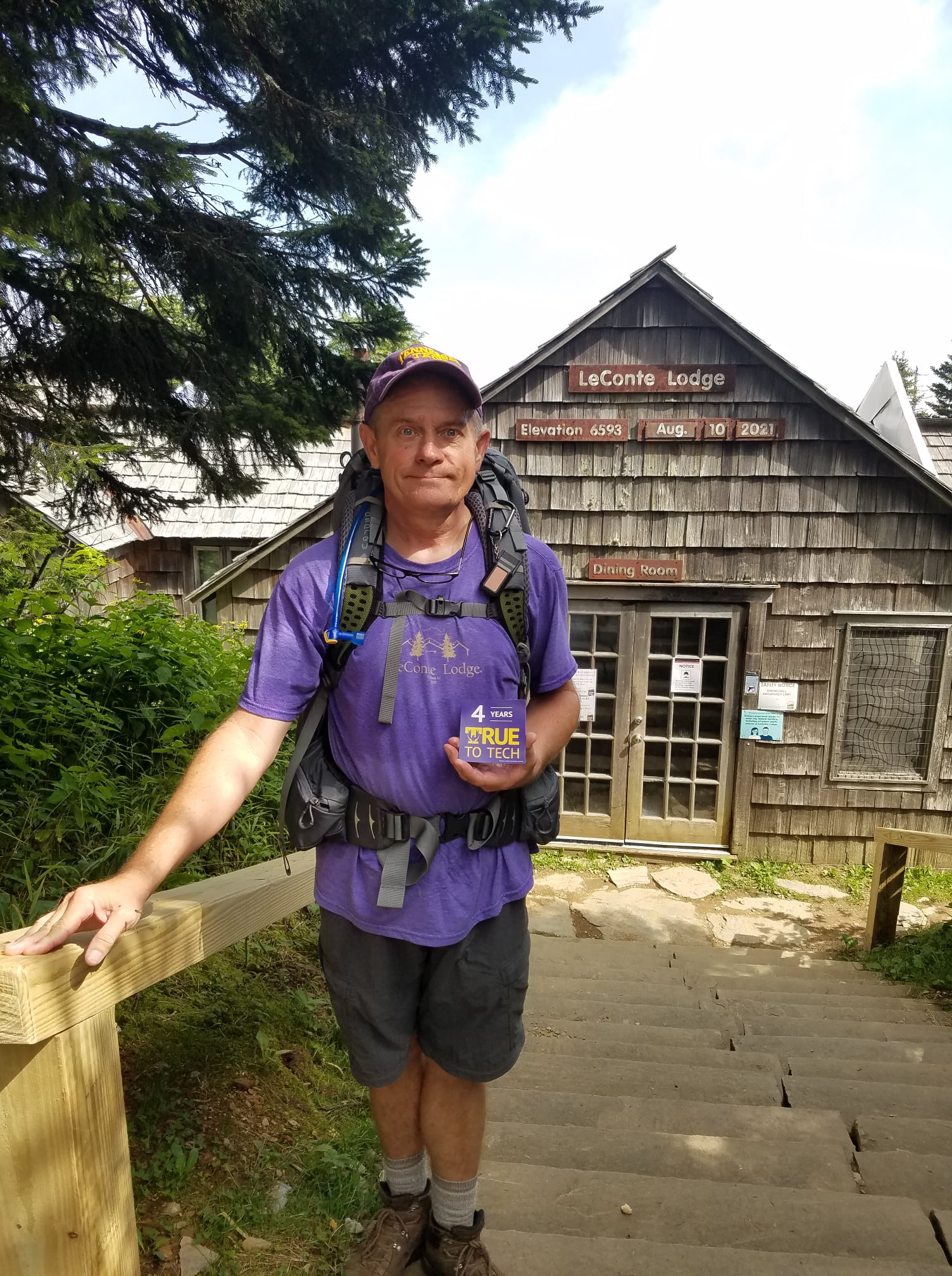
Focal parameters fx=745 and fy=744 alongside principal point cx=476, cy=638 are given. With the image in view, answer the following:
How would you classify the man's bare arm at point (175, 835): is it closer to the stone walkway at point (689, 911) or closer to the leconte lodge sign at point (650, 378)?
the stone walkway at point (689, 911)

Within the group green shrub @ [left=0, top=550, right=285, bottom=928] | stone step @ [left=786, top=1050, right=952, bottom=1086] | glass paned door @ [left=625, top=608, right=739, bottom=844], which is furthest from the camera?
glass paned door @ [left=625, top=608, right=739, bottom=844]

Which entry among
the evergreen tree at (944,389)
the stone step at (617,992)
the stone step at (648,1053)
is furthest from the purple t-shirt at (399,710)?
the evergreen tree at (944,389)

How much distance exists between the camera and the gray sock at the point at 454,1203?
1.63 m

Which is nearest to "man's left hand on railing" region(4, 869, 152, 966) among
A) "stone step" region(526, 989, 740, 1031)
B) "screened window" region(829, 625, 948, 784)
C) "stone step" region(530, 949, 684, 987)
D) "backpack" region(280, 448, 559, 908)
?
"backpack" region(280, 448, 559, 908)

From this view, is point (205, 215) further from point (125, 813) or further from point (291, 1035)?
point (291, 1035)

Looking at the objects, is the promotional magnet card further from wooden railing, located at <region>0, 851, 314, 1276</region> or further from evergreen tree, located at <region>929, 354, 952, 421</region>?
evergreen tree, located at <region>929, 354, 952, 421</region>

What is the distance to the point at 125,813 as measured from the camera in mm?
2785

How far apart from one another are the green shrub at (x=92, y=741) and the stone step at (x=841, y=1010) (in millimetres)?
2541

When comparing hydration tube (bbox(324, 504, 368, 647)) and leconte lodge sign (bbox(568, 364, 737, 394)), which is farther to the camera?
leconte lodge sign (bbox(568, 364, 737, 394))

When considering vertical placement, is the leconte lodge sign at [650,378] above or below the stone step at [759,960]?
above

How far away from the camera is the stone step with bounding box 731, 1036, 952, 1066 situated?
317 cm

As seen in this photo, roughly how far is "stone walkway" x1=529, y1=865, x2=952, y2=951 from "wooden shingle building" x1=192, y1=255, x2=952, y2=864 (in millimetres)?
521

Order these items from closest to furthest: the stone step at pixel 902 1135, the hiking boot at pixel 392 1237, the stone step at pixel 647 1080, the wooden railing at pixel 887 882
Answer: the hiking boot at pixel 392 1237
the stone step at pixel 902 1135
the stone step at pixel 647 1080
the wooden railing at pixel 887 882

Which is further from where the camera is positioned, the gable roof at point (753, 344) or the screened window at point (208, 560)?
the screened window at point (208, 560)
